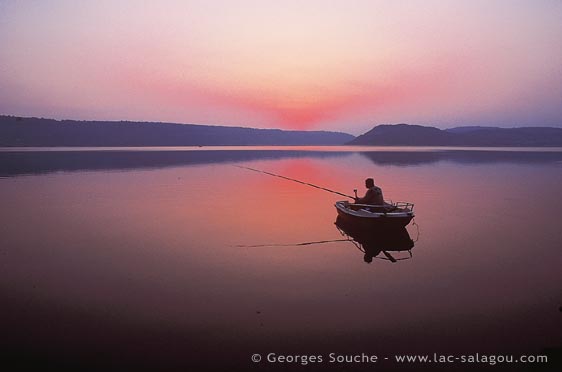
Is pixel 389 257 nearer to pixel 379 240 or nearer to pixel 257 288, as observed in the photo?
pixel 379 240

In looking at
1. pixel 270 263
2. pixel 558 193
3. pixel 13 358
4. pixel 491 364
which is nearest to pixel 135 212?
pixel 270 263

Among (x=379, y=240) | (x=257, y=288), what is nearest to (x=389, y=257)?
(x=379, y=240)

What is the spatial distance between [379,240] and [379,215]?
3.93 feet

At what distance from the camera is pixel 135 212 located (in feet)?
85.9

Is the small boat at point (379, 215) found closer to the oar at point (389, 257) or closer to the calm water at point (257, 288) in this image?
the calm water at point (257, 288)

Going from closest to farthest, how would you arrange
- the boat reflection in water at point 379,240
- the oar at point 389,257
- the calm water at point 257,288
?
1. the calm water at point 257,288
2. the oar at point 389,257
3. the boat reflection in water at point 379,240

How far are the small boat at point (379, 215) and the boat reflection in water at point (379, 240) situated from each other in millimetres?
292

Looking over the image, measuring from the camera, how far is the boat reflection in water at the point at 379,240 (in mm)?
16431

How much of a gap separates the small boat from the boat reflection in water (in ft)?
0.96

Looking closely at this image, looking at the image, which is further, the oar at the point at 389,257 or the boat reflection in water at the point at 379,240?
the boat reflection in water at the point at 379,240

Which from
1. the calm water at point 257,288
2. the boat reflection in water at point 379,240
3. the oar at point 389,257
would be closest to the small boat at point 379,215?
the boat reflection in water at point 379,240

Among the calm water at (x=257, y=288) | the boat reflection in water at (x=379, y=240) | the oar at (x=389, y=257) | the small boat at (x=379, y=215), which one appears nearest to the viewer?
the calm water at (x=257, y=288)

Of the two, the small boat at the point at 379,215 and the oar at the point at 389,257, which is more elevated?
the small boat at the point at 379,215

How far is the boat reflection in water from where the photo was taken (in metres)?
16.4
